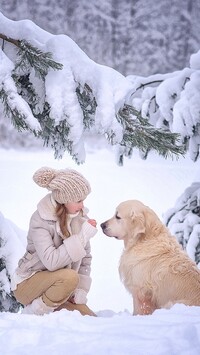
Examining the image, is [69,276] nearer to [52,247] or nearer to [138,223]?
[52,247]

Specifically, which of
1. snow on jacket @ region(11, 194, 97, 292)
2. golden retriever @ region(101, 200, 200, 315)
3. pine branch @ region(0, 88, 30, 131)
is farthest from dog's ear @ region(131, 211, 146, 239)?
pine branch @ region(0, 88, 30, 131)

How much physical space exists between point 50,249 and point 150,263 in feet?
1.51

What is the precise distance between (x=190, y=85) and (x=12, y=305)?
6.35ft

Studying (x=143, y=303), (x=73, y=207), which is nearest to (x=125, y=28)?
(x=73, y=207)

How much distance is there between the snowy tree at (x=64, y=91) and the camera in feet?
7.66

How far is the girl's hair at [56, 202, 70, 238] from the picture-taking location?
219cm

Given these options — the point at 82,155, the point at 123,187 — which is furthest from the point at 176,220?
the point at 123,187

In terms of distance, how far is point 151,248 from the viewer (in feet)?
7.52

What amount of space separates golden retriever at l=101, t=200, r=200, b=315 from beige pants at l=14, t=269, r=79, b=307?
0.32 meters

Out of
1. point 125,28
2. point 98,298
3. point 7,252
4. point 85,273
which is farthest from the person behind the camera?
point 125,28

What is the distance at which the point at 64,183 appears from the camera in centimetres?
216

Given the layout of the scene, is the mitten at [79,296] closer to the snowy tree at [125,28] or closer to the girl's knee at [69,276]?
the girl's knee at [69,276]

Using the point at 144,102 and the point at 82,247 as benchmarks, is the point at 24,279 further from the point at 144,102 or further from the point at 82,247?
the point at 144,102

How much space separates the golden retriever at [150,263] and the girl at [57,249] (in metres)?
0.19
